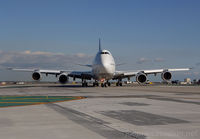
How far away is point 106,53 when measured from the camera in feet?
157

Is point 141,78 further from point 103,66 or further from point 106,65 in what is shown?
point 103,66

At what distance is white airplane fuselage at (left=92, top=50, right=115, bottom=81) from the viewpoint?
150ft

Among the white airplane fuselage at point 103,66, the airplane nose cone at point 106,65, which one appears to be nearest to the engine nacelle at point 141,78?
the white airplane fuselage at point 103,66

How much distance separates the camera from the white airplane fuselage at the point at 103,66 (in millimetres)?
45844

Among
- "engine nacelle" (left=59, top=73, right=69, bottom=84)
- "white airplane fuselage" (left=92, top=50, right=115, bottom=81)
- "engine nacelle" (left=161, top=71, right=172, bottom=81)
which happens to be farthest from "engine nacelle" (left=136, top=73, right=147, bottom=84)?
"engine nacelle" (left=59, top=73, right=69, bottom=84)

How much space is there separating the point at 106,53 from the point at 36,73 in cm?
1297

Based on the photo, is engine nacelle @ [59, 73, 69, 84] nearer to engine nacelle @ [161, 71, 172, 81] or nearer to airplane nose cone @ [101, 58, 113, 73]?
airplane nose cone @ [101, 58, 113, 73]

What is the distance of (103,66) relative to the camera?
4553 centimetres

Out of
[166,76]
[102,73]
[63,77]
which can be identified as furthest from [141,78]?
[63,77]

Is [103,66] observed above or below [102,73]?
above

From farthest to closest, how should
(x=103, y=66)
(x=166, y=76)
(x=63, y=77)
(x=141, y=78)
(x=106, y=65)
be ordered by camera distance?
(x=166, y=76), (x=141, y=78), (x=63, y=77), (x=106, y=65), (x=103, y=66)

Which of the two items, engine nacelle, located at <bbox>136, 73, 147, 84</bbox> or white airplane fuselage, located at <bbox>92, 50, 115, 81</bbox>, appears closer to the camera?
white airplane fuselage, located at <bbox>92, 50, 115, 81</bbox>

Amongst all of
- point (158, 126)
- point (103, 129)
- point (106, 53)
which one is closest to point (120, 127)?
point (103, 129)

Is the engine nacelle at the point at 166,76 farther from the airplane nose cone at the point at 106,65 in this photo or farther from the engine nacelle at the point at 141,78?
the airplane nose cone at the point at 106,65
